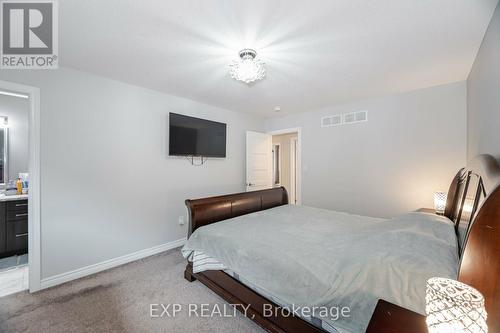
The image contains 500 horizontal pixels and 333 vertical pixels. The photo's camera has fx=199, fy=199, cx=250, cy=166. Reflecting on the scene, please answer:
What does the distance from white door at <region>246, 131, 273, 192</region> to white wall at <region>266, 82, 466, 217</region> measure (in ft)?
3.01

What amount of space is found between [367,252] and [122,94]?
3.20m

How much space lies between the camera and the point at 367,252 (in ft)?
4.06

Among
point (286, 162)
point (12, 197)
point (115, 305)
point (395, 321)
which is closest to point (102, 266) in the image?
point (115, 305)

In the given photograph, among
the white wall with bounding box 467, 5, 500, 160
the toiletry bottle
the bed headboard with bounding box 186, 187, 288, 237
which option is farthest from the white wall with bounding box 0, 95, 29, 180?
the white wall with bounding box 467, 5, 500, 160

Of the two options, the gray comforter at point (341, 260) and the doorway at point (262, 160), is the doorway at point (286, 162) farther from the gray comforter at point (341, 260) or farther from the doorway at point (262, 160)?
the gray comforter at point (341, 260)

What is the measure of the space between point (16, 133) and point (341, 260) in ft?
16.0

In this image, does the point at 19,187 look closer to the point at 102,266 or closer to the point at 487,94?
the point at 102,266

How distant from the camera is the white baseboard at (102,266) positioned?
2.16 meters

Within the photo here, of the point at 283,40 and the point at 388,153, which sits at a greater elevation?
the point at 283,40

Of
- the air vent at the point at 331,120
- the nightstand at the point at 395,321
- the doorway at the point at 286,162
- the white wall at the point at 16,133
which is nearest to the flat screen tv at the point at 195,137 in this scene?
the air vent at the point at 331,120

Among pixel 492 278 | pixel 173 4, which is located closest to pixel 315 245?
pixel 492 278

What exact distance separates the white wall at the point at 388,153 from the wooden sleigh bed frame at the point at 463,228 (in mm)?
840

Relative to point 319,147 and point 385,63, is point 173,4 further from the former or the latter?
point 319,147
